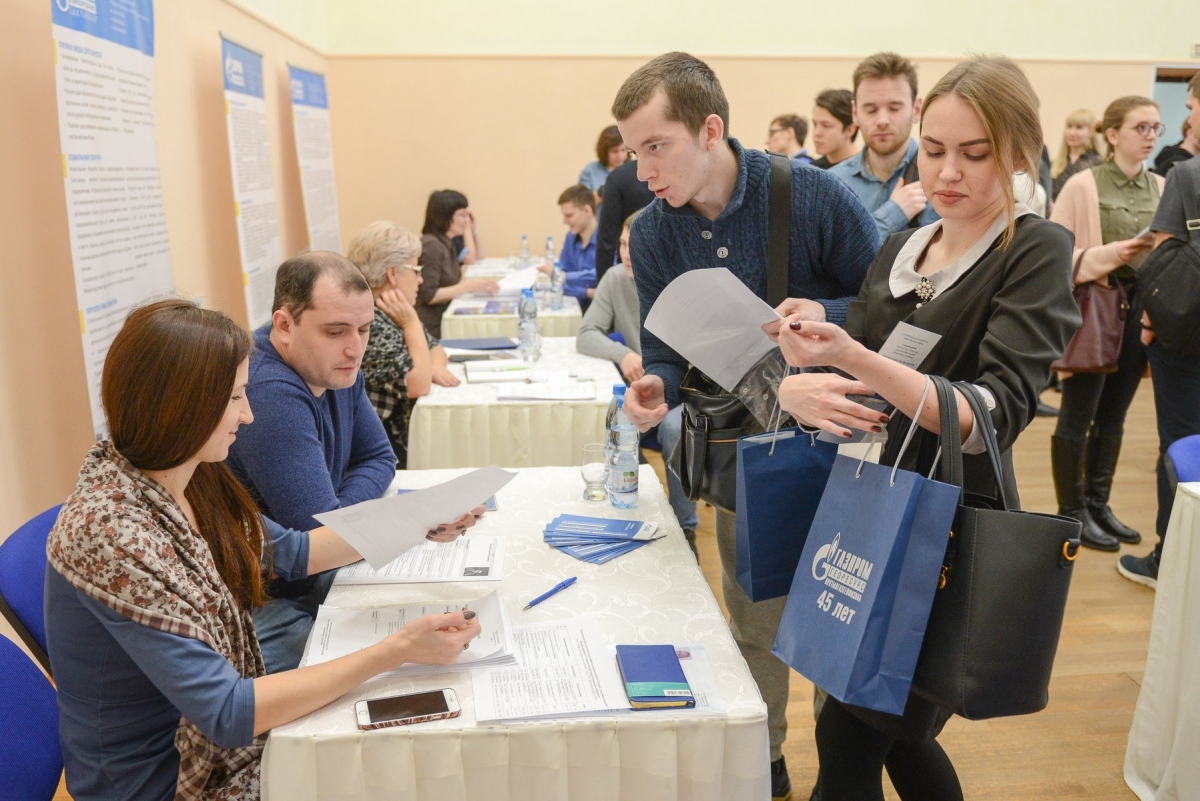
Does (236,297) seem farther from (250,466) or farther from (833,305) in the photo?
(833,305)

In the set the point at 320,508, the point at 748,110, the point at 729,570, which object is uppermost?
the point at 748,110

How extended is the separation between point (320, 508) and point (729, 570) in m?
0.94

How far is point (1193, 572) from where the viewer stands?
1880 millimetres

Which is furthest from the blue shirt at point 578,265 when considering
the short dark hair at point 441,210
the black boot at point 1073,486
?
the black boot at point 1073,486

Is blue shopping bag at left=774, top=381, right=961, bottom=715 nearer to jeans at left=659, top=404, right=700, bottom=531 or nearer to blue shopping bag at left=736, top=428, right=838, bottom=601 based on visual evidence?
blue shopping bag at left=736, top=428, right=838, bottom=601

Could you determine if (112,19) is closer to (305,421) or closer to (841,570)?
(305,421)

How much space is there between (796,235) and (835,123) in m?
2.36

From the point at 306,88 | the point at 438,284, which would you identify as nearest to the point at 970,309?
the point at 438,284

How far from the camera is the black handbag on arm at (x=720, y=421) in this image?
166cm

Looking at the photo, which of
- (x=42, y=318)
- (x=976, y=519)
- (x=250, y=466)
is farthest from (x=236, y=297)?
(x=976, y=519)

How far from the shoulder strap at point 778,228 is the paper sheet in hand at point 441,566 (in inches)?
30.1

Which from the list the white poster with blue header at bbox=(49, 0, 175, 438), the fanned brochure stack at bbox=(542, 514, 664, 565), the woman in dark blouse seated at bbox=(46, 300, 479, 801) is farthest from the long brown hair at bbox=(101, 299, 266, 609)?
the white poster with blue header at bbox=(49, 0, 175, 438)

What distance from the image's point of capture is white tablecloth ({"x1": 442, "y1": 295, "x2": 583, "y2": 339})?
4605mm

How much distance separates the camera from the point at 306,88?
21.1ft
